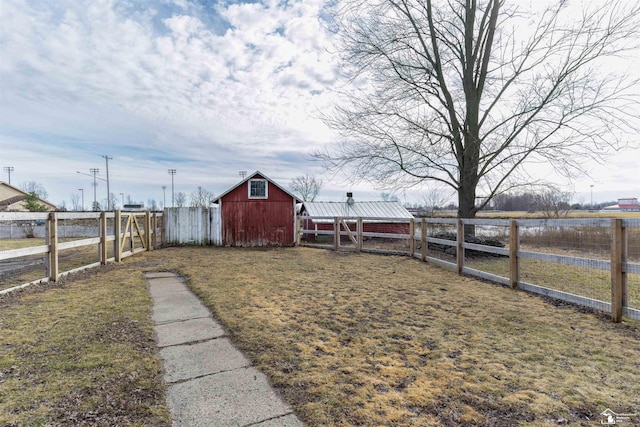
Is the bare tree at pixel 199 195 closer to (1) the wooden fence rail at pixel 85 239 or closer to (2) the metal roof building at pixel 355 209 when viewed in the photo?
(2) the metal roof building at pixel 355 209

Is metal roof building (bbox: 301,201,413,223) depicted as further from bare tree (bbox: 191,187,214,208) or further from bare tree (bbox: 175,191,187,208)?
bare tree (bbox: 175,191,187,208)

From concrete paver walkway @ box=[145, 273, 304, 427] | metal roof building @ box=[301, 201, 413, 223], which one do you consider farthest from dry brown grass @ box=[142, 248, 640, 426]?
metal roof building @ box=[301, 201, 413, 223]

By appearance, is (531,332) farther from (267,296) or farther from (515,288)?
(267,296)

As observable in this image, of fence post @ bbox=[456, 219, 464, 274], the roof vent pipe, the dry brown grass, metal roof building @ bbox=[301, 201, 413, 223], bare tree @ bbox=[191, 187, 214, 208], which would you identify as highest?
bare tree @ bbox=[191, 187, 214, 208]

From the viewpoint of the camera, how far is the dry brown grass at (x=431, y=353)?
215 centimetres

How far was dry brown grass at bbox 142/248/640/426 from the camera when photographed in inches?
84.8

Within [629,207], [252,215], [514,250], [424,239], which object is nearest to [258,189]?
[252,215]

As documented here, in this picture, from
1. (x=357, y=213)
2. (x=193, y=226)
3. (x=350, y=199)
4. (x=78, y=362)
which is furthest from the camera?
(x=350, y=199)

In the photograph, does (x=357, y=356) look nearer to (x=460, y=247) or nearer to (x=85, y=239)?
(x=460, y=247)

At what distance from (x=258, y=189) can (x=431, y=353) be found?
12169mm

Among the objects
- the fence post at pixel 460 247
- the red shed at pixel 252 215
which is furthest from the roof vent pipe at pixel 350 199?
the fence post at pixel 460 247

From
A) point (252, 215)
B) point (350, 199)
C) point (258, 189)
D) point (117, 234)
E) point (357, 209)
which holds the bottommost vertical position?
point (117, 234)

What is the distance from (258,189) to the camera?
1433 cm

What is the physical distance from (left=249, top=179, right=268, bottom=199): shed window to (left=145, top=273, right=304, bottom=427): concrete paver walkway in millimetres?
10374
